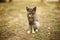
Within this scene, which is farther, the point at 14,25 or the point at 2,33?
the point at 14,25

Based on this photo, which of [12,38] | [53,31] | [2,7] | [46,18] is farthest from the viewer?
[2,7]

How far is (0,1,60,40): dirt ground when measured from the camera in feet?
9.29

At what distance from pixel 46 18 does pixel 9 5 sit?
1.66 meters

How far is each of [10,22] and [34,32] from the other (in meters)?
0.84

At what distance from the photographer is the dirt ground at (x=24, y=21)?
2832 mm

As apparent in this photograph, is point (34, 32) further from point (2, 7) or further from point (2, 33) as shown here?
point (2, 7)

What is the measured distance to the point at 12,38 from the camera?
9.13 ft

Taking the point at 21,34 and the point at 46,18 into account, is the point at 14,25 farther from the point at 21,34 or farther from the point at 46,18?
the point at 46,18

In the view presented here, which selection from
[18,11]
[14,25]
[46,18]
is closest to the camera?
[14,25]

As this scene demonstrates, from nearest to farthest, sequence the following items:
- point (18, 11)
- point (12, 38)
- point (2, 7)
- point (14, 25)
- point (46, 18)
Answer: point (12, 38), point (14, 25), point (46, 18), point (18, 11), point (2, 7)

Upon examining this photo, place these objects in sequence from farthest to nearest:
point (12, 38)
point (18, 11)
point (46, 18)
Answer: point (18, 11), point (46, 18), point (12, 38)

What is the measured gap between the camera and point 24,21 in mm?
3572

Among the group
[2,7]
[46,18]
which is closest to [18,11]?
[2,7]

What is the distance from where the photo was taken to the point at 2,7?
15.4ft
